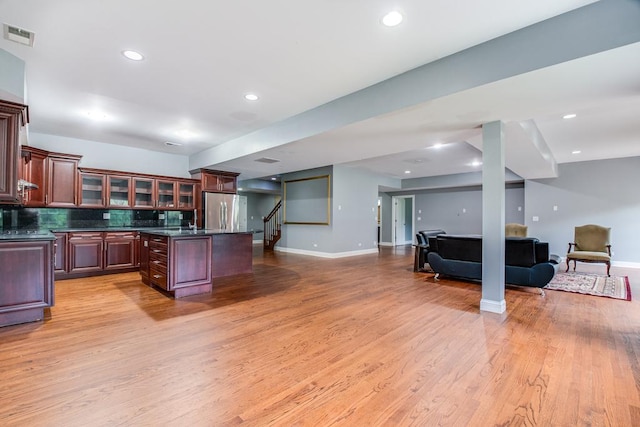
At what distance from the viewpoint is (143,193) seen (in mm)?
6402

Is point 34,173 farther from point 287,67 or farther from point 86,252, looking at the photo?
point 287,67

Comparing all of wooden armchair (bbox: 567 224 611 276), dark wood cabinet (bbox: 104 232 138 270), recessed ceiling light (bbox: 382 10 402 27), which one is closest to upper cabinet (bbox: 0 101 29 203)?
dark wood cabinet (bbox: 104 232 138 270)

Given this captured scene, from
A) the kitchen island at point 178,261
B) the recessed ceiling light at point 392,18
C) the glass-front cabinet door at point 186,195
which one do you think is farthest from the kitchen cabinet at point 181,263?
the recessed ceiling light at point 392,18

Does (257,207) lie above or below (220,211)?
above

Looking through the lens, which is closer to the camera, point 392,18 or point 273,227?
point 392,18

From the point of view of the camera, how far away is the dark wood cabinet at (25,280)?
2906 mm

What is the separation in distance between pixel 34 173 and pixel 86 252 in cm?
153

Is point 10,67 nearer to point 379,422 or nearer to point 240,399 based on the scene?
point 240,399

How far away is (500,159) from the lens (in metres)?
3.47

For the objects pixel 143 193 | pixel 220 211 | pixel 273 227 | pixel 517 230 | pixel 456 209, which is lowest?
pixel 273 227

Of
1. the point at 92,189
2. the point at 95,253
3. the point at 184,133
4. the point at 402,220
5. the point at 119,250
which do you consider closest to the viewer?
the point at 95,253

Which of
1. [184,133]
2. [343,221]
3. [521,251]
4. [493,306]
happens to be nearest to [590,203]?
[521,251]

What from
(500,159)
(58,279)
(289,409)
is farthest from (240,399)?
(58,279)

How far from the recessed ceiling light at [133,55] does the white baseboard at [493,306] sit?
14.9ft
